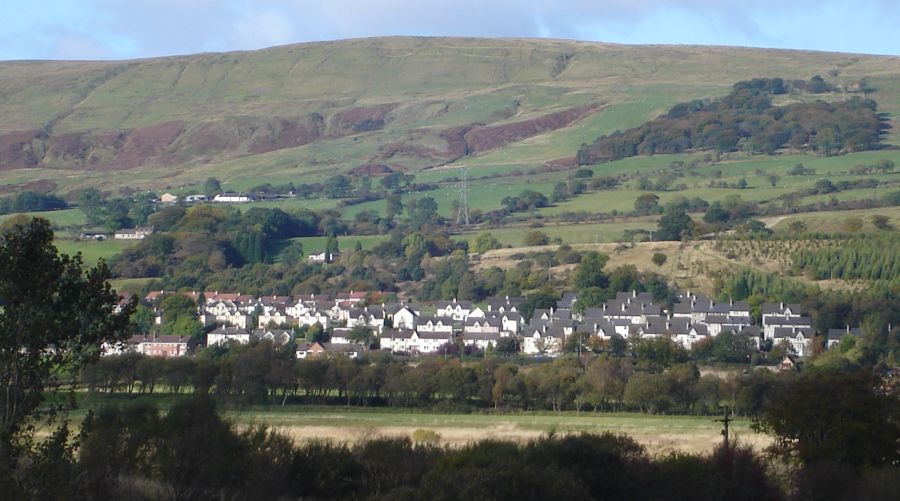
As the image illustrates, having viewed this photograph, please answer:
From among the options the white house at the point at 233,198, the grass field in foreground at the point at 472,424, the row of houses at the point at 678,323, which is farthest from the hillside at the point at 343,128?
the grass field in foreground at the point at 472,424

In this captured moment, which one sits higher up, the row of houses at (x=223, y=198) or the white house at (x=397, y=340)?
the row of houses at (x=223, y=198)

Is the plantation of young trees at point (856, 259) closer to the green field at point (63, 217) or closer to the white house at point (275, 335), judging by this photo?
the white house at point (275, 335)

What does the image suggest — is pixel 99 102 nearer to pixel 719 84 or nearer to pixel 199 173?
pixel 199 173

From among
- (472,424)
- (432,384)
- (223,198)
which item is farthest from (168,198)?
(472,424)

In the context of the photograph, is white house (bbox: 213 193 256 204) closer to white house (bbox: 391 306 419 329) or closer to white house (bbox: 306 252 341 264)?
white house (bbox: 306 252 341 264)

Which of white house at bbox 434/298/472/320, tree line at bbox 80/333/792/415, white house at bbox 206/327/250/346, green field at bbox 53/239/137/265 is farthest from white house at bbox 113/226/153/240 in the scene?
tree line at bbox 80/333/792/415

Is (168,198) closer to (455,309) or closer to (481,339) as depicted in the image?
(455,309)

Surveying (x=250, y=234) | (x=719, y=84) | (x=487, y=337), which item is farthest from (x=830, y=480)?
(x=719, y=84)

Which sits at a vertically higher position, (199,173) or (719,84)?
(719,84)
